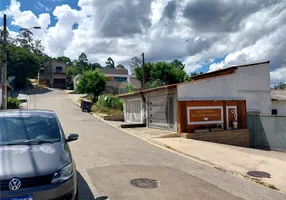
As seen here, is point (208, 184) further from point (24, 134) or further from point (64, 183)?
point (24, 134)

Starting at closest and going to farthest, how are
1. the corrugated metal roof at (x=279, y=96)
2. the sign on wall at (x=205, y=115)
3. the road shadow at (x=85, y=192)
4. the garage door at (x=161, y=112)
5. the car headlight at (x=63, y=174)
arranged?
the car headlight at (x=63, y=174) < the road shadow at (x=85, y=192) < the sign on wall at (x=205, y=115) < the garage door at (x=161, y=112) < the corrugated metal roof at (x=279, y=96)

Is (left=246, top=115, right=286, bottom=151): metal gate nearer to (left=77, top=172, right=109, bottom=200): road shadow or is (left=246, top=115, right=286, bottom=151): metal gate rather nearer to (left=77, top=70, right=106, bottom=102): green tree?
(left=77, top=172, right=109, bottom=200): road shadow

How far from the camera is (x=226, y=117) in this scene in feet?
55.6

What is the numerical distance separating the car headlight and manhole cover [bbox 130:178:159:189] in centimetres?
222

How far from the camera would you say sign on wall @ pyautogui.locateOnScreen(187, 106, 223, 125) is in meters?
15.5

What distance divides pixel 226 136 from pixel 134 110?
8.87 metres

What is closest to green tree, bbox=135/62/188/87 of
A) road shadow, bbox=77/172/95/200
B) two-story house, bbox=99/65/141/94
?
two-story house, bbox=99/65/141/94

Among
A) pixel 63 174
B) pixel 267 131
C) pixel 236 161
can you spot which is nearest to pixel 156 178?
pixel 63 174

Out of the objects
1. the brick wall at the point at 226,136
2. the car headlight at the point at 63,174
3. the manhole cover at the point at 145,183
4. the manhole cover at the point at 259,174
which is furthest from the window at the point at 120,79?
the car headlight at the point at 63,174

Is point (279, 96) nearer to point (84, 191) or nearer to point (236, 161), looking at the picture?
point (236, 161)

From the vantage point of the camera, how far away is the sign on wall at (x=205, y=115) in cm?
1552

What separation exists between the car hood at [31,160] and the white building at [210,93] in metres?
11.6

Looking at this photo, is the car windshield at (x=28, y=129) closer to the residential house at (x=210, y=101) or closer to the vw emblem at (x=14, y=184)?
the vw emblem at (x=14, y=184)

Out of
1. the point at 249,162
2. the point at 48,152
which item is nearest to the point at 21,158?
the point at 48,152
